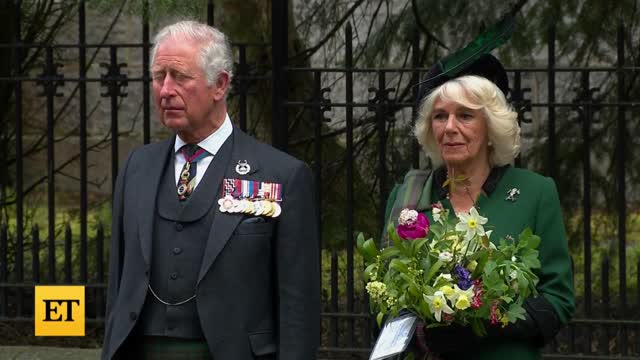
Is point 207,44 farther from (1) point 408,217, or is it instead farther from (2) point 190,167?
(1) point 408,217

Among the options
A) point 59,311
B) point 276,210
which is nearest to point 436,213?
point 276,210

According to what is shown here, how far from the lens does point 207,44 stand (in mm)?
3820

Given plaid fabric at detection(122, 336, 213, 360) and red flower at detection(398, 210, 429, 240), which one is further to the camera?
plaid fabric at detection(122, 336, 213, 360)

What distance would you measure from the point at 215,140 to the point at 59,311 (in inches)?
122

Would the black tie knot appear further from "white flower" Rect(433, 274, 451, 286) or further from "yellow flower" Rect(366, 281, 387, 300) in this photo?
"white flower" Rect(433, 274, 451, 286)

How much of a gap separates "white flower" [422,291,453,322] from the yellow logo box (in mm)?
3188

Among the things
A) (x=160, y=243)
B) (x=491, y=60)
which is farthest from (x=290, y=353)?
(x=491, y=60)

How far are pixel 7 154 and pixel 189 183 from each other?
4.32m

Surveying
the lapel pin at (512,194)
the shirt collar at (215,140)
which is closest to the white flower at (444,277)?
the lapel pin at (512,194)

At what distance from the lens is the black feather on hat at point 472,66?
3922 mm

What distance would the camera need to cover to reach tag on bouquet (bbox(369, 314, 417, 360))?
3510 millimetres

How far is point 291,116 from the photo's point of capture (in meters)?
7.50

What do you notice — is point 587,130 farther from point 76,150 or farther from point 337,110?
point 76,150

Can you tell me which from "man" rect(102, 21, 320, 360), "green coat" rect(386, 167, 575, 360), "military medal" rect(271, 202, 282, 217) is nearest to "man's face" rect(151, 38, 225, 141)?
"man" rect(102, 21, 320, 360)
